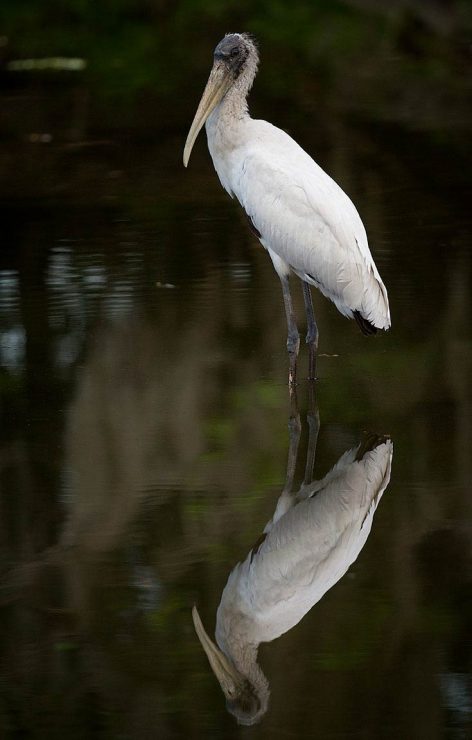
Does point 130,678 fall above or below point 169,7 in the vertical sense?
above

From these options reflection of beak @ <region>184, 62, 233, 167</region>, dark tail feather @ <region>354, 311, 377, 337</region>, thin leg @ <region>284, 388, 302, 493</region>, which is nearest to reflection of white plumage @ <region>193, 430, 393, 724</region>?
thin leg @ <region>284, 388, 302, 493</region>

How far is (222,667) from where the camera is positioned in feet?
15.4

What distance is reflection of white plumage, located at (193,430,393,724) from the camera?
470cm

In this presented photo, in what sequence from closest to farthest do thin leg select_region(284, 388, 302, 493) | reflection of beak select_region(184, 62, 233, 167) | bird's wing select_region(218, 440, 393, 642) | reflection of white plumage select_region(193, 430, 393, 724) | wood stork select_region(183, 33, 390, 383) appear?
A: reflection of white plumage select_region(193, 430, 393, 724), bird's wing select_region(218, 440, 393, 642), thin leg select_region(284, 388, 302, 493), wood stork select_region(183, 33, 390, 383), reflection of beak select_region(184, 62, 233, 167)

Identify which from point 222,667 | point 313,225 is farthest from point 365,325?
point 222,667

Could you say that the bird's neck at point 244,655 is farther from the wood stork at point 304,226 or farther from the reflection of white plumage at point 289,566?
Answer: the wood stork at point 304,226

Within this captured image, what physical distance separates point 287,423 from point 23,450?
3.98ft

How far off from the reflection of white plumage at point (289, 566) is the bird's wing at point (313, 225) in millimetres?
1095

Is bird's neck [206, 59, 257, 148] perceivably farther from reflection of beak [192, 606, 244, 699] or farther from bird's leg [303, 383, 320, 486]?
reflection of beak [192, 606, 244, 699]

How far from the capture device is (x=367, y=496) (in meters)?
6.01

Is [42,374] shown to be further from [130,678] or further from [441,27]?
[441,27]

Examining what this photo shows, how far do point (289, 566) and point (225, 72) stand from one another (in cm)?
351

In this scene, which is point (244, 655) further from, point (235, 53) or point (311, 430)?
point (235, 53)

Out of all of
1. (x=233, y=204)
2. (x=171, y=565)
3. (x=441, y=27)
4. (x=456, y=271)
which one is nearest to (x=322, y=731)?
(x=171, y=565)
